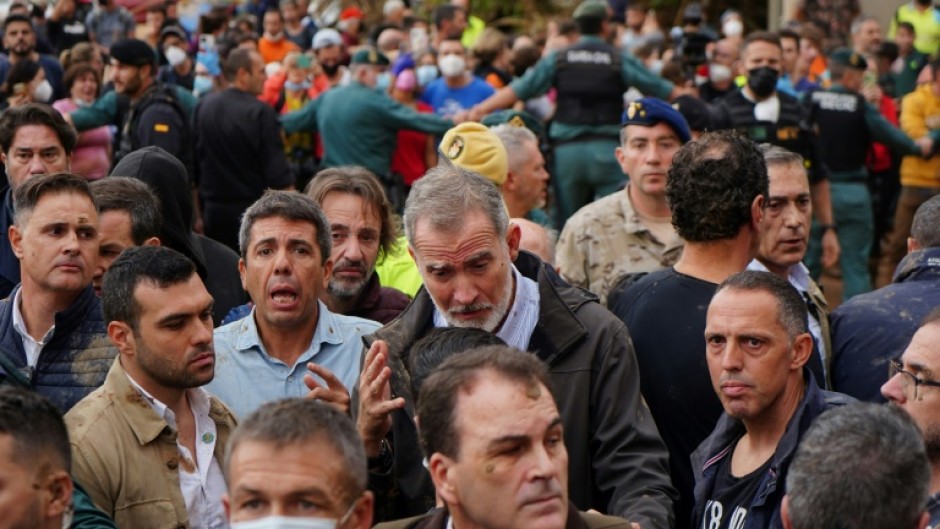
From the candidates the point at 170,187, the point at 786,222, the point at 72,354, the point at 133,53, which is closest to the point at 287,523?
the point at 72,354

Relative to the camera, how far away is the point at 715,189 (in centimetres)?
528

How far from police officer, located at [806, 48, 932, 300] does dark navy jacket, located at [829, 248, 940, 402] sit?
6.83 metres

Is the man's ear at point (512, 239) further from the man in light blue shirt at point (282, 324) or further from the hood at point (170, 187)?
the hood at point (170, 187)

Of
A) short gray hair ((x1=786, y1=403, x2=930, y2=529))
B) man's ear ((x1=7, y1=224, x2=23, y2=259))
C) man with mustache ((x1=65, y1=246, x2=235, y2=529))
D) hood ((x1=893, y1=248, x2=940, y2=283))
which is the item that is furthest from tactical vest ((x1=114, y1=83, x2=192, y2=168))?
short gray hair ((x1=786, y1=403, x2=930, y2=529))

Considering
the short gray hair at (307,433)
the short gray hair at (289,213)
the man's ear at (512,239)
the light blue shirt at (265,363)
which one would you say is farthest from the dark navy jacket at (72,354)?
the short gray hair at (307,433)

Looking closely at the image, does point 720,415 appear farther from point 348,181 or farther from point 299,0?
point 299,0

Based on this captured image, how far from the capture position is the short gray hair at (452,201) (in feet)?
15.4

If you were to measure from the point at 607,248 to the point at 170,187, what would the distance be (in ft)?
6.74

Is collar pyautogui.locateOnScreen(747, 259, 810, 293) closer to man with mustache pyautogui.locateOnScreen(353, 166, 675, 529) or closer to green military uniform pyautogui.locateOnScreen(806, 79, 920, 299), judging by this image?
man with mustache pyautogui.locateOnScreen(353, 166, 675, 529)

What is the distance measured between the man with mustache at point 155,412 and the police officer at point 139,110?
19.8ft

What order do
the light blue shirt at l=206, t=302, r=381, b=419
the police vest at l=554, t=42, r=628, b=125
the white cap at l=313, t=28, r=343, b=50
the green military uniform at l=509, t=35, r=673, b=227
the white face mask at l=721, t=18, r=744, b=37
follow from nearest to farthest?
the light blue shirt at l=206, t=302, r=381, b=419 → the green military uniform at l=509, t=35, r=673, b=227 → the police vest at l=554, t=42, r=628, b=125 → the white cap at l=313, t=28, r=343, b=50 → the white face mask at l=721, t=18, r=744, b=37

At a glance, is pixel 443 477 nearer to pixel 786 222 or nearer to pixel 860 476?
pixel 860 476

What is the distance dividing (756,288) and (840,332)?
111 centimetres

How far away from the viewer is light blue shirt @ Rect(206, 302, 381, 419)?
5.25m
